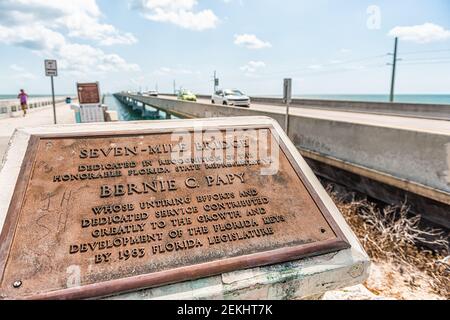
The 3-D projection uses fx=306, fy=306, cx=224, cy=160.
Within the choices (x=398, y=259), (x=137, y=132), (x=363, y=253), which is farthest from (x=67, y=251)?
(x=398, y=259)

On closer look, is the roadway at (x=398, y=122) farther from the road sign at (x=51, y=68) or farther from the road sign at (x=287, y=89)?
the road sign at (x=51, y=68)

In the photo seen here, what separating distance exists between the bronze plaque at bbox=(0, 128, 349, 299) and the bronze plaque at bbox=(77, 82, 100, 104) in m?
9.06

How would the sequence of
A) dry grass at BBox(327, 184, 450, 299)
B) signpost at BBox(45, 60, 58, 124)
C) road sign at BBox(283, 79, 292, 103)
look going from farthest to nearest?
signpost at BBox(45, 60, 58, 124)
road sign at BBox(283, 79, 292, 103)
dry grass at BBox(327, 184, 450, 299)

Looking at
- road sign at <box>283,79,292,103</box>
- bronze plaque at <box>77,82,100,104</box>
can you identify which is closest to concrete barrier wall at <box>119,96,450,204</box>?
road sign at <box>283,79,292,103</box>

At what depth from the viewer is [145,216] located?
8.69 feet

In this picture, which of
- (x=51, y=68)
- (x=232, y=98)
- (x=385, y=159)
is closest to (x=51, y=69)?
(x=51, y=68)

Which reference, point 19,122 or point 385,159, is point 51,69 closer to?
point 19,122

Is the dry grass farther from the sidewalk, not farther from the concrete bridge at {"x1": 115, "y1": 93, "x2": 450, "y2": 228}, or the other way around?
the sidewalk

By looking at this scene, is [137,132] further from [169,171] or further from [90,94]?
[90,94]

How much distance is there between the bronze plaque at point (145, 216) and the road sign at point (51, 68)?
28.0 feet

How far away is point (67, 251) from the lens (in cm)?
232

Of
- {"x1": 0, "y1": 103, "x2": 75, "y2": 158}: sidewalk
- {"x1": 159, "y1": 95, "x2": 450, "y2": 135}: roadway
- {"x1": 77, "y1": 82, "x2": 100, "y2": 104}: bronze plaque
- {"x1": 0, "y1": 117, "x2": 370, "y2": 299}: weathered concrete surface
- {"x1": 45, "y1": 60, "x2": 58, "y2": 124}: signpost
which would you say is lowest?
{"x1": 0, "y1": 117, "x2": 370, "y2": 299}: weathered concrete surface

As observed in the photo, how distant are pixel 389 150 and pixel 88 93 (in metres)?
10.2

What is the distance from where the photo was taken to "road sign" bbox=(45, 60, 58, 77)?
1009 centimetres
